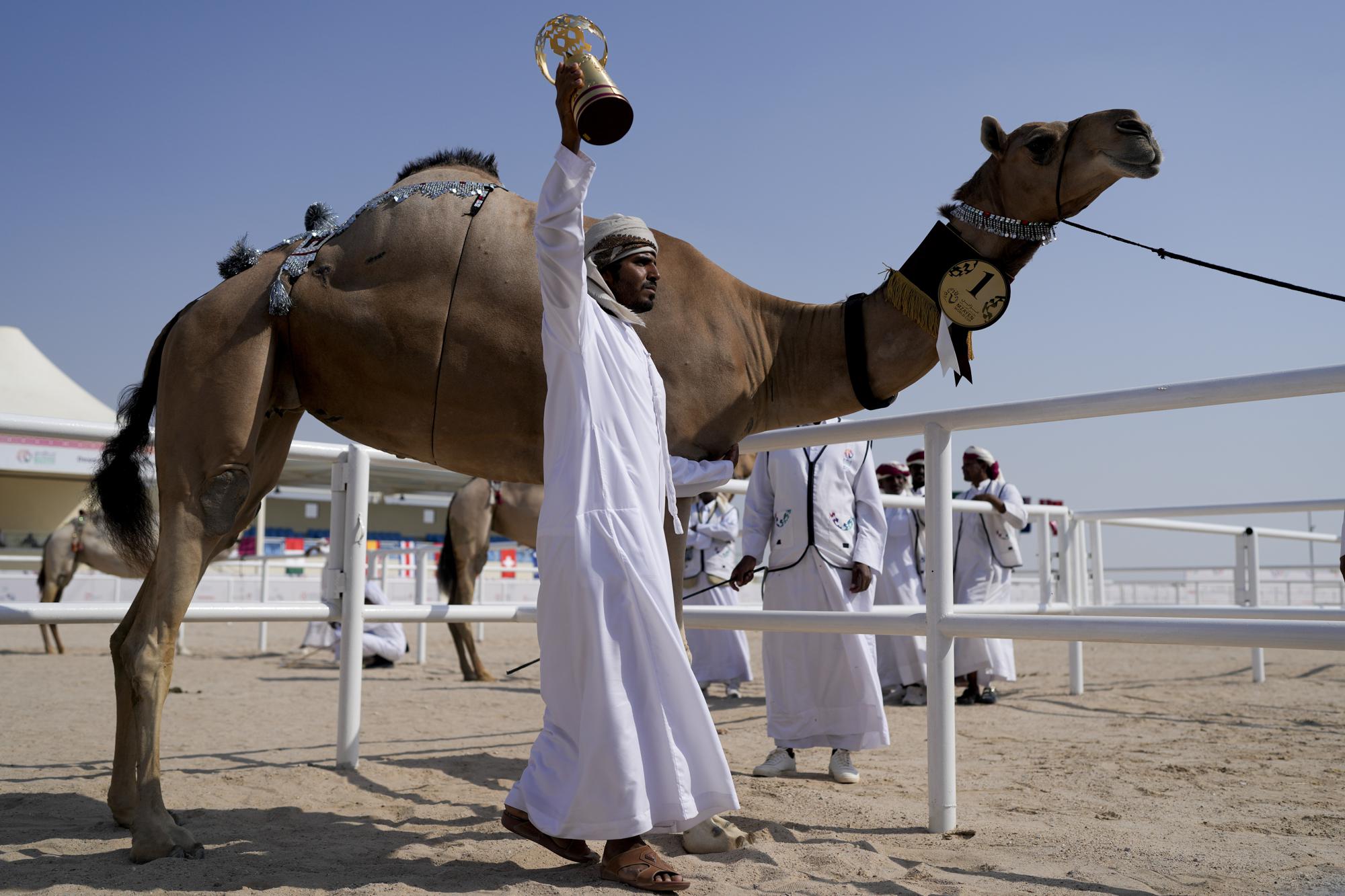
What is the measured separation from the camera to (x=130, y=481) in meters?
3.95

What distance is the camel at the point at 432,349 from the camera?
11.2ft

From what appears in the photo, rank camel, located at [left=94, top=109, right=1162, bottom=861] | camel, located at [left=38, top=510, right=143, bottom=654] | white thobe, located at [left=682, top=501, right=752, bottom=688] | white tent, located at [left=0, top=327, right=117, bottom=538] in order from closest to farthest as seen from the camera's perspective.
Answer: camel, located at [left=94, top=109, right=1162, bottom=861] → white thobe, located at [left=682, top=501, right=752, bottom=688] → camel, located at [left=38, top=510, right=143, bottom=654] → white tent, located at [left=0, top=327, right=117, bottom=538]

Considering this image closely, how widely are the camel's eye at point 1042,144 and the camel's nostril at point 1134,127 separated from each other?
0.22 metres

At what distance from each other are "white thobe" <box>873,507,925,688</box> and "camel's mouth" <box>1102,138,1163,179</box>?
518cm

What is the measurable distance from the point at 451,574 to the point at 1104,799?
775 cm

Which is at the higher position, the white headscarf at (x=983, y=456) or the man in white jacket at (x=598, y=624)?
the white headscarf at (x=983, y=456)

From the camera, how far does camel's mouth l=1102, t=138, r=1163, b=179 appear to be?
3320mm

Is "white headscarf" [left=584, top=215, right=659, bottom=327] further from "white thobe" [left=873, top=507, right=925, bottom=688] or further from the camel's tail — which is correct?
"white thobe" [left=873, top=507, right=925, bottom=688]

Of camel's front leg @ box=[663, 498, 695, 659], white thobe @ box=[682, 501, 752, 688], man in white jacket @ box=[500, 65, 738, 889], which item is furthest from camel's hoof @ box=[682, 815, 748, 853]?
white thobe @ box=[682, 501, 752, 688]

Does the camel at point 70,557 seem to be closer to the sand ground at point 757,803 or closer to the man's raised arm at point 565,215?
the sand ground at point 757,803

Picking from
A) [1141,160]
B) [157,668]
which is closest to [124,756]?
[157,668]

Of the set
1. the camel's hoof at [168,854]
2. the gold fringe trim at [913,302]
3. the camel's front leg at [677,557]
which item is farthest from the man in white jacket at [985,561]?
the camel's hoof at [168,854]

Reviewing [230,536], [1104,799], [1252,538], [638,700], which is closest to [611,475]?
[638,700]

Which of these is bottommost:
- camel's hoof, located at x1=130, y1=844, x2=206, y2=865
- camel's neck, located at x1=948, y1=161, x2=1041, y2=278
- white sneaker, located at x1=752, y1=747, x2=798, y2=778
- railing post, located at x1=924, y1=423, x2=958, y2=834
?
white sneaker, located at x1=752, y1=747, x2=798, y2=778
